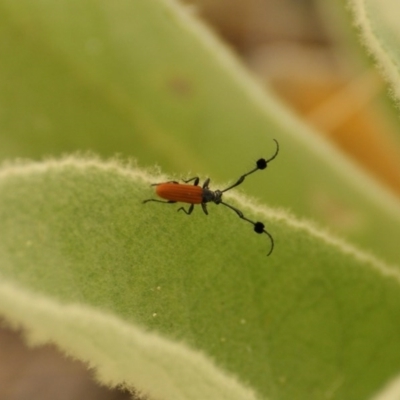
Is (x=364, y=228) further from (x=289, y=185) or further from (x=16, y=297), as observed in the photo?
(x=16, y=297)

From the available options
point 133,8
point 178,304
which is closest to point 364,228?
point 178,304

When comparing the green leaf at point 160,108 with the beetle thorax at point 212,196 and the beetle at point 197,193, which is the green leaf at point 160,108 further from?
the beetle thorax at point 212,196

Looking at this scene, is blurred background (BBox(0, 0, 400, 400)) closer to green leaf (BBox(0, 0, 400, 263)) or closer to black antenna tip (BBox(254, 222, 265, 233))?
green leaf (BBox(0, 0, 400, 263))

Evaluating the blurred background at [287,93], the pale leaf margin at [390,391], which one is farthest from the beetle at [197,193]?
the pale leaf margin at [390,391]

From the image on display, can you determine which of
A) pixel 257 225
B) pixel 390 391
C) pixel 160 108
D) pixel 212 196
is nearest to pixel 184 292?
pixel 257 225

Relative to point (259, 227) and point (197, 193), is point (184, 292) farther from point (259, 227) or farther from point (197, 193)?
point (197, 193)

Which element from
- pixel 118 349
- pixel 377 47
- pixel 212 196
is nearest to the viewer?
pixel 118 349
